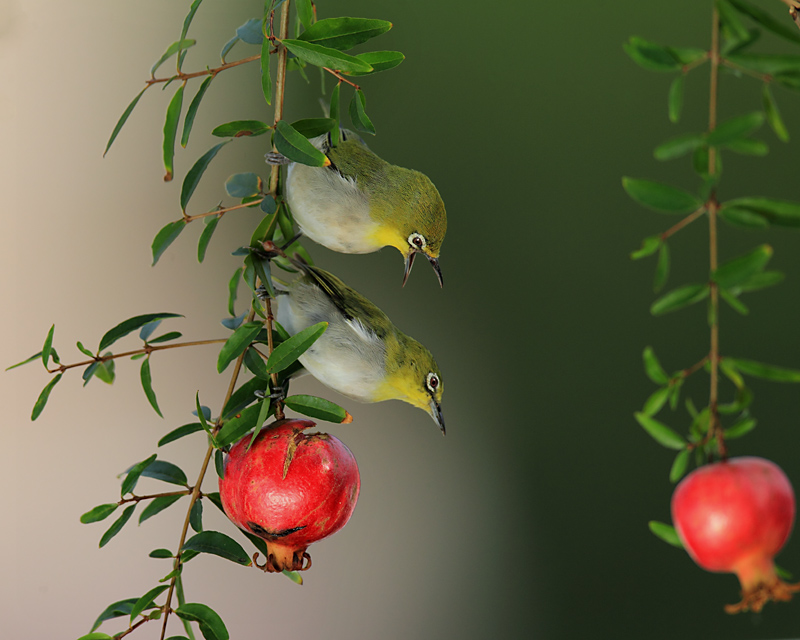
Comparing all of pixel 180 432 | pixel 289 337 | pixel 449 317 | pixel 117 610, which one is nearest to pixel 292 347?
pixel 289 337

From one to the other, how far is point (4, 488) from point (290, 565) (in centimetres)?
87

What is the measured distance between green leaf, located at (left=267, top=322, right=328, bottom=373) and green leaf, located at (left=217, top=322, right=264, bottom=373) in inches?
1.8

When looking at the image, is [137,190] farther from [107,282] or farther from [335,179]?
[335,179]

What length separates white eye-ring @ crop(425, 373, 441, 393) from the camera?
67cm

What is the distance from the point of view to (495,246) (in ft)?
4.61

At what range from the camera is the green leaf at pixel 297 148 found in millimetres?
455

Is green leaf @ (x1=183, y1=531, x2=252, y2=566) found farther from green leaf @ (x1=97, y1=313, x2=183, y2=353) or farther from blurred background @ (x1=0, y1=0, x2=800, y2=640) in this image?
blurred background @ (x1=0, y1=0, x2=800, y2=640)

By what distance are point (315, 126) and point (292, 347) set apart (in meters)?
0.19

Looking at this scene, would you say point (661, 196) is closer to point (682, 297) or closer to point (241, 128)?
point (682, 297)

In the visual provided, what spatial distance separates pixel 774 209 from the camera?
27 centimetres

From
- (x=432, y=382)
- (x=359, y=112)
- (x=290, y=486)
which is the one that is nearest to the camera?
(x=290, y=486)

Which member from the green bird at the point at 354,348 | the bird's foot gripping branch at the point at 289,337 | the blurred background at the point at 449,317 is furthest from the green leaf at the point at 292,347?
the blurred background at the point at 449,317

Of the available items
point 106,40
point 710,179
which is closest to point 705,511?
point 710,179

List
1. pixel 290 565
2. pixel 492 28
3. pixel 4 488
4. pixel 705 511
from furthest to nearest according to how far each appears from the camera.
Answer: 1. pixel 492 28
2. pixel 4 488
3. pixel 290 565
4. pixel 705 511
